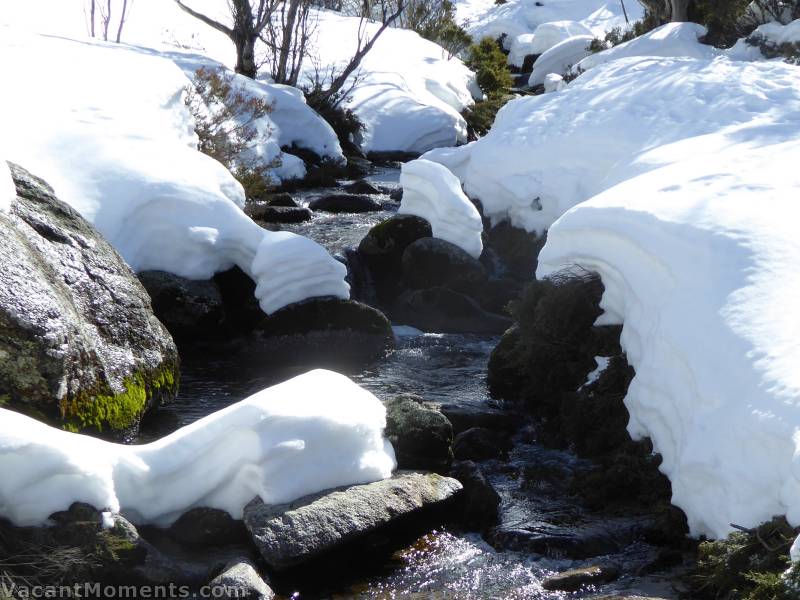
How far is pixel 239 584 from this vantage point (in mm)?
5055

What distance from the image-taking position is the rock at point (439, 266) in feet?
38.2

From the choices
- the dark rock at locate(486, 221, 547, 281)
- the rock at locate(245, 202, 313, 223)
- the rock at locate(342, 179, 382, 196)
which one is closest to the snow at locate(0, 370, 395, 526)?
the dark rock at locate(486, 221, 547, 281)

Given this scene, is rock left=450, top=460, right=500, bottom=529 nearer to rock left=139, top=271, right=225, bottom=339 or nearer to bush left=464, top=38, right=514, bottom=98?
rock left=139, top=271, right=225, bottom=339

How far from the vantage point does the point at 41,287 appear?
21.2 ft

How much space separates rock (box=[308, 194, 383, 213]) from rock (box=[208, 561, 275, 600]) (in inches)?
413

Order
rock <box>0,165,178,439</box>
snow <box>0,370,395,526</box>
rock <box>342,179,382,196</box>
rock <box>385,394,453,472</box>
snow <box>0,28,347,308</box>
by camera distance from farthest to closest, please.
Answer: rock <box>342,179,382,196</box>, snow <box>0,28,347,308</box>, rock <box>385,394,453,472</box>, rock <box>0,165,178,439</box>, snow <box>0,370,395,526</box>

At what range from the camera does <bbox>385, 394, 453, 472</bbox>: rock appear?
6664 mm

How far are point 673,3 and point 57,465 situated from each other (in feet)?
70.3

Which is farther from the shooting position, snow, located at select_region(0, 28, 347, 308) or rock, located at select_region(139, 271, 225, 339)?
snow, located at select_region(0, 28, 347, 308)

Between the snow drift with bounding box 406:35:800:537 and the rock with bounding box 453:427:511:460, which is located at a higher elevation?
the snow drift with bounding box 406:35:800:537

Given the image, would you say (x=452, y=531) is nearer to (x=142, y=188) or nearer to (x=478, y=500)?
(x=478, y=500)

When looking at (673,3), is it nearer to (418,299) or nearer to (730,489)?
(418,299)

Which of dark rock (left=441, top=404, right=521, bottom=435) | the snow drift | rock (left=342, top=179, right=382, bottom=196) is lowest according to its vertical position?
rock (left=342, top=179, right=382, bottom=196)

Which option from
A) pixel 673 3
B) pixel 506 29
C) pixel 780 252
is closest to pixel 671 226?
pixel 780 252
